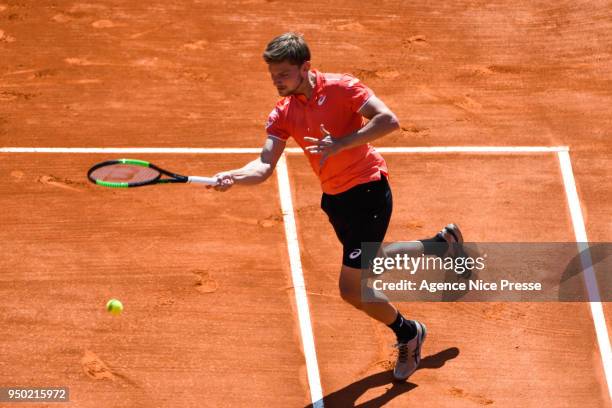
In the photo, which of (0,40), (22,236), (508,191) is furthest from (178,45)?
(508,191)

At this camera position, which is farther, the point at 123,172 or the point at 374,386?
the point at 374,386

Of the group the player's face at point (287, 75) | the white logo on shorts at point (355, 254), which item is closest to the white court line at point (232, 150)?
the white logo on shorts at point (355, 254)

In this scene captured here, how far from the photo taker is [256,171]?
6.89m

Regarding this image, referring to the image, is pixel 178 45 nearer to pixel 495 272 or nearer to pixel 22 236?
pixel 22 236

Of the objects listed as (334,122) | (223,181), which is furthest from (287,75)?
(223,181)

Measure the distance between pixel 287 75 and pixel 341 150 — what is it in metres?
0.62

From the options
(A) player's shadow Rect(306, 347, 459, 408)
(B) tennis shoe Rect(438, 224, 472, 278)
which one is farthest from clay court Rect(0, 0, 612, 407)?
(B) tennis shoe Rect(438, 224, 472, 278)

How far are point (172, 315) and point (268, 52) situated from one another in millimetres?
2544

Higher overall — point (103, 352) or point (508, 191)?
point (508, 191)

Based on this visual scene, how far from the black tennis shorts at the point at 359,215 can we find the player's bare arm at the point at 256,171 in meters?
0.53

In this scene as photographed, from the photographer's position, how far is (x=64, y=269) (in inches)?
334

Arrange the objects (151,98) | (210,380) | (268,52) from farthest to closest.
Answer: (151,98) → (210,380) → (268,52)

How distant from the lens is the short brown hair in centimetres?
654

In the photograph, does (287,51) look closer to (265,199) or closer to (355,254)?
(355,254)
